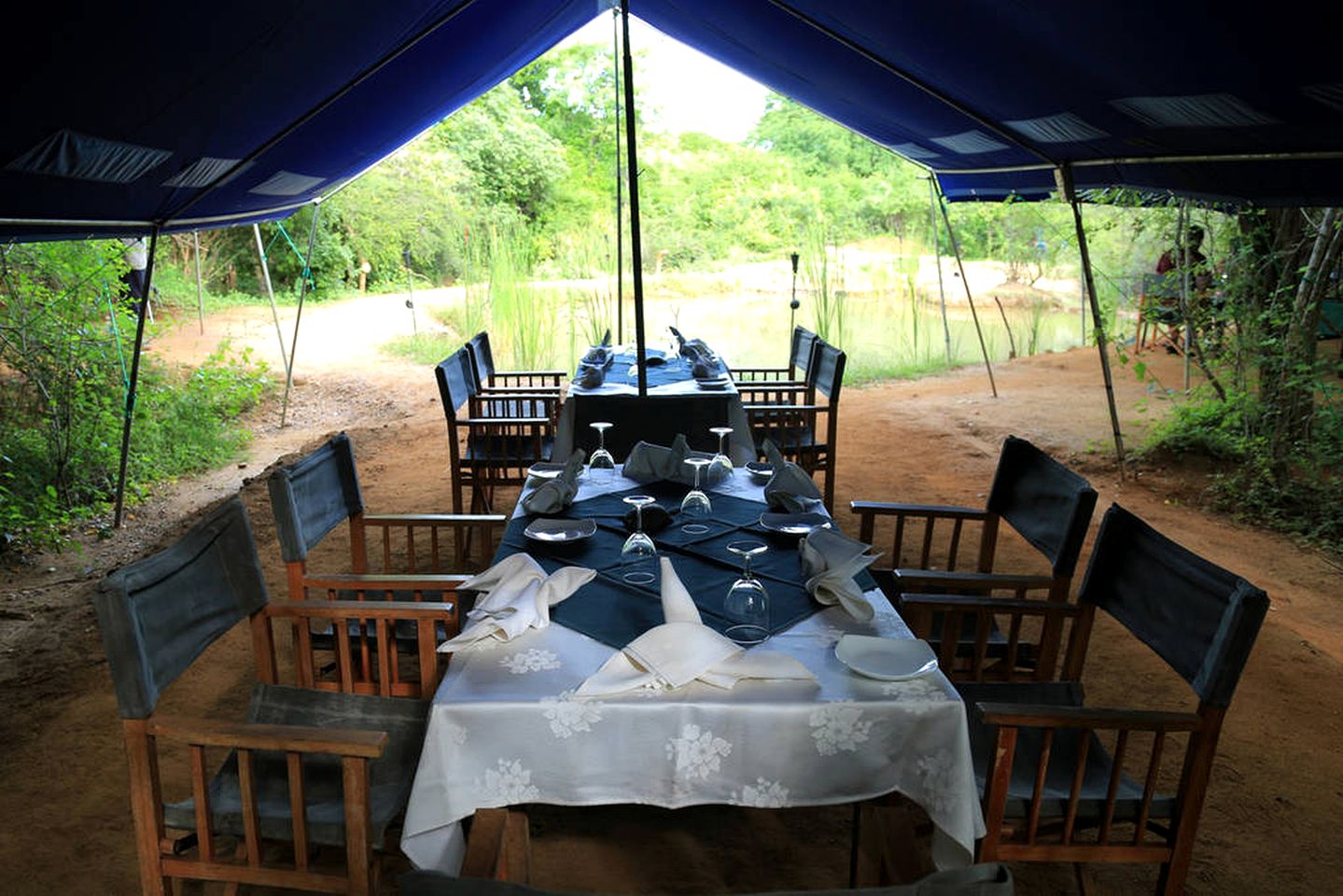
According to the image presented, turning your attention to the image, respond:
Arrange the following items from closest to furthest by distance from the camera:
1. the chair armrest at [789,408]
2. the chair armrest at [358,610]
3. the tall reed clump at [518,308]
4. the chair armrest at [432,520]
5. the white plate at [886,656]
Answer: the white plate at [886,656] → the chair armrest at [358,610] → the chair armrest at [432,520] → the chair armrest at [789,408] → the tall reed clump at [518,308]

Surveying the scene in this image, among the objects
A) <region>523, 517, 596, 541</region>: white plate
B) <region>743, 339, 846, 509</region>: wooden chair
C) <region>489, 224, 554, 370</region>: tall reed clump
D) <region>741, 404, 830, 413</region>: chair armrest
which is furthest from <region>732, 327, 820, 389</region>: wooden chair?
<region>489, 224, 554, 370</region>: tall reed clump

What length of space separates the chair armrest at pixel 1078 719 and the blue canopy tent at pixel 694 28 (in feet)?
4.67

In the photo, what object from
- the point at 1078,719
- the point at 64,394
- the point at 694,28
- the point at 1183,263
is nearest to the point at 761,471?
the point at 1078,719

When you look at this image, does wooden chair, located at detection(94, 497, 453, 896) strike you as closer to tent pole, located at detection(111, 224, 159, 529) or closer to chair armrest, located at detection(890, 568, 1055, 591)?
chair armrest, located at detection(890, 568, 1055, 591)

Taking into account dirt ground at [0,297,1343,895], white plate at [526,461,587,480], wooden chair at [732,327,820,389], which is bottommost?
dirt ground at [0,297,1343,895]

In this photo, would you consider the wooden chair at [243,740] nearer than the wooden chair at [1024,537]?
Yes

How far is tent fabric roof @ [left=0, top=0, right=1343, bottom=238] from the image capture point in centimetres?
224

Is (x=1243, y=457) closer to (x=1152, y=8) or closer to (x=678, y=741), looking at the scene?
(x=1152, y=8)

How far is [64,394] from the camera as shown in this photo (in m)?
5.68

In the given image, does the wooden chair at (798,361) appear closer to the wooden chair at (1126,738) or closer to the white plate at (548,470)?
the white plate at (548,470)

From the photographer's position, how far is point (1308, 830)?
2.65 metres

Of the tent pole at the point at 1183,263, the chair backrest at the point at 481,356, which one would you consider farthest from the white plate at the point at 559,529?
the tent pole at the point at 1183,263

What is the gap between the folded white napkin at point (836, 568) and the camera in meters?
2.18

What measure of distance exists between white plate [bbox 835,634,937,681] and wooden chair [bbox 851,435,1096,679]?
1.59 ft
